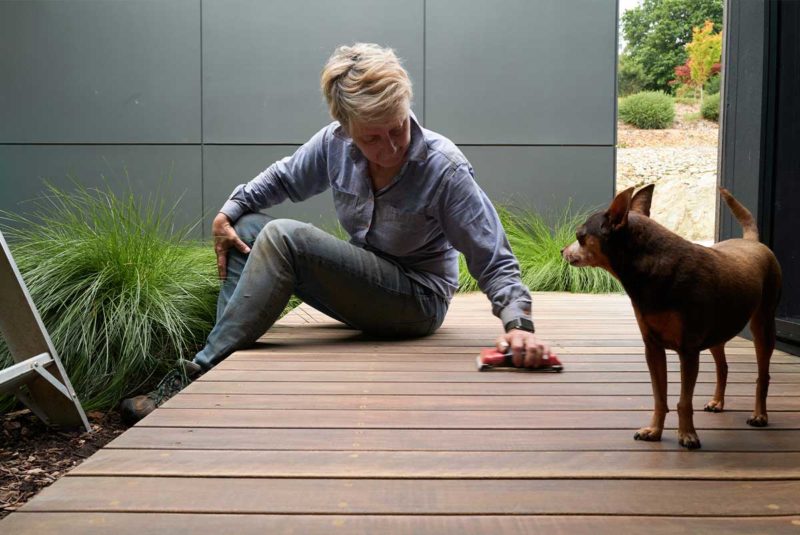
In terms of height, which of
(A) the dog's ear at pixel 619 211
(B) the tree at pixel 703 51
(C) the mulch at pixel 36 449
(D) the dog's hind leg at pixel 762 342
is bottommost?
(C) the mulch at pixel 36 449

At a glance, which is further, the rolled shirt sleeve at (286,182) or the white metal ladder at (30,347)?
the rolled shirt sleeve at (286,182)

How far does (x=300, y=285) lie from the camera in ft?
9.89

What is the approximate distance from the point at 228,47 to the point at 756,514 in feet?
21.1

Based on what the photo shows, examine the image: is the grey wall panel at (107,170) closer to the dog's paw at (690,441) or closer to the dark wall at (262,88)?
the dark wall at (262,88)

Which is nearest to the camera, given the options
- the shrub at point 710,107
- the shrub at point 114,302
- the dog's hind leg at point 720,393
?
the dog's hind leg at point 720,393

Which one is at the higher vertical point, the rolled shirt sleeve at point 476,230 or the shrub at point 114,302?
the rolled shirt sleeve at point 476,230

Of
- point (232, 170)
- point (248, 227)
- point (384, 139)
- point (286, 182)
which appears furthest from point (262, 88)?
point (384, 139)

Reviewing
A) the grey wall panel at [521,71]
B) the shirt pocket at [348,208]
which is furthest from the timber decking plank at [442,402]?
the grey wall panel at [521,71]

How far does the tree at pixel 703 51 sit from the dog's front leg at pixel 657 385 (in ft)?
51.8

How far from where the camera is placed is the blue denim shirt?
2.65 meters

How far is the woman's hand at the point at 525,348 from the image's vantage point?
8.02 feet

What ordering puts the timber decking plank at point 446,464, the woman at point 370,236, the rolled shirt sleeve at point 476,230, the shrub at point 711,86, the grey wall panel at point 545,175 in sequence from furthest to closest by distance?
the shrub at point 711,86
the grey wall panel at point 545,175
the rolled shirt sleeve at point 476,230
the woman at point 370,236
the timber decking plank at point 446,464

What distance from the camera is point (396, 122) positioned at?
2457 mm

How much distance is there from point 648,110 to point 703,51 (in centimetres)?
164
